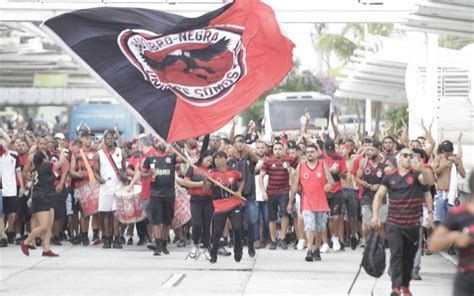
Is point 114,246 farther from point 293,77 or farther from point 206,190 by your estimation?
point 293,77

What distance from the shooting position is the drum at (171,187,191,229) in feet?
75.3

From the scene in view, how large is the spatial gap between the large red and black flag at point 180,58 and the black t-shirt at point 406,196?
247 centimetres

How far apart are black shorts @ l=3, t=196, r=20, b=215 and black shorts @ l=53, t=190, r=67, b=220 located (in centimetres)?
66

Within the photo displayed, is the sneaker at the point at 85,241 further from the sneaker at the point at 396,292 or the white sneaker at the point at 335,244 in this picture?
the sneaker at the point at 396,292

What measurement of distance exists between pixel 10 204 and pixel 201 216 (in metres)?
3.88

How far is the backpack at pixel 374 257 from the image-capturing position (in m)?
15.8

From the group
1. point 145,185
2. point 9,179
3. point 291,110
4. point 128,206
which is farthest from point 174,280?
point 291,110

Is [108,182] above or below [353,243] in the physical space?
above

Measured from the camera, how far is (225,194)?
19703 mm

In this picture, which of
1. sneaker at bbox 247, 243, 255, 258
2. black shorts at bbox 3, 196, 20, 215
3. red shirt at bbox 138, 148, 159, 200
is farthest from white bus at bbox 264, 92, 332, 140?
sneaker at bbox 247, 243, 255, 258

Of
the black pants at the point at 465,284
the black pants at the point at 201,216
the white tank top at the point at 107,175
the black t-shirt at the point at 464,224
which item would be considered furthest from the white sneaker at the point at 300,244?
the black t-shirt at the point at 464,224

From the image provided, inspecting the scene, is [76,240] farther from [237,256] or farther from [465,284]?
[465,284]

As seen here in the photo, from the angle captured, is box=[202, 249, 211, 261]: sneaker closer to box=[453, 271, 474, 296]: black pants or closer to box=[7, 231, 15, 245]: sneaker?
box=[7, 231, 15, 245]: sneaker

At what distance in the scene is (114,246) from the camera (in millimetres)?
22781
